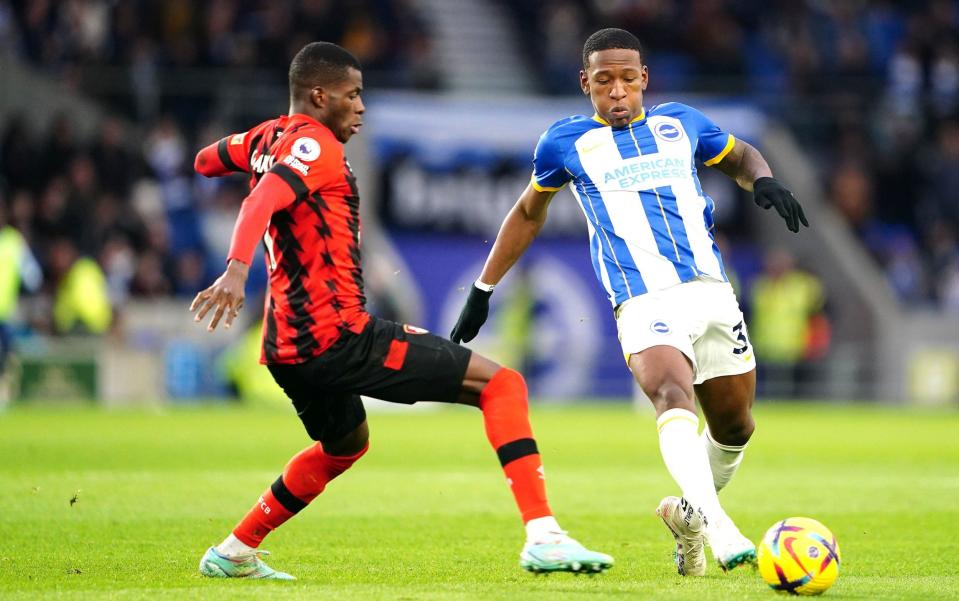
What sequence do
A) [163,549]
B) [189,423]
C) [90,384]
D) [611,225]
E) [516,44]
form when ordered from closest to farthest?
[611,225] → [163,549] → [189,423] → [90,384] → [516,44]

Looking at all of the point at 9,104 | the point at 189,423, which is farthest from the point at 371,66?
the point at 189,423

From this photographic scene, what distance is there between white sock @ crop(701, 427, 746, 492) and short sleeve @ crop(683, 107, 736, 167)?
1.19m

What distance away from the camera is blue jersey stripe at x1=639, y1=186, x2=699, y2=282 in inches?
252

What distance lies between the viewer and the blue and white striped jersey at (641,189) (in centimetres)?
641

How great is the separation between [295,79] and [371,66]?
16775 millimetres

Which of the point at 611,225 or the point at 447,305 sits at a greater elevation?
Result: the point at 611,225

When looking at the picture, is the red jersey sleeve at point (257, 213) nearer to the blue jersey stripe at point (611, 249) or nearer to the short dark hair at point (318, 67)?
the short dark hair at point (318, 67)

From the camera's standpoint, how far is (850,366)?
74.1 ft

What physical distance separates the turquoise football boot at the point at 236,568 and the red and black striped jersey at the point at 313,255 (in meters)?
0.89

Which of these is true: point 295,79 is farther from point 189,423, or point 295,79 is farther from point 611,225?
point 189,423

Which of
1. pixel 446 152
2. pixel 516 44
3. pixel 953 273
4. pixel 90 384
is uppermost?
pixel 516 44

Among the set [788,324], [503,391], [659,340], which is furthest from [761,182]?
[788,324]

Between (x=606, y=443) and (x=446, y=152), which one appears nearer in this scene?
(x=606, y=443)

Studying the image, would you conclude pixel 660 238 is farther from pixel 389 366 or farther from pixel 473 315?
pixel 389 366
